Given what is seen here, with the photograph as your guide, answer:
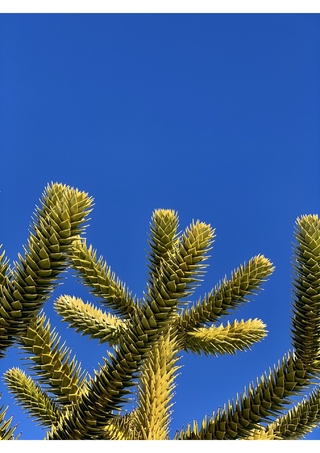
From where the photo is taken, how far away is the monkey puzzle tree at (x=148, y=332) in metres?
1.88

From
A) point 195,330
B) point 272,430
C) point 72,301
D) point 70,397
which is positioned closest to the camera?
point 70,397

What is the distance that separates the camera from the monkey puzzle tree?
1.88 meters

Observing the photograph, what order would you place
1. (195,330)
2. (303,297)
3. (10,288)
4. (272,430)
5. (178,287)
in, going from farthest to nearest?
1. (195,330)
2. (272,430)
3. (303,297)
4. (178,287)
5. (10,288)

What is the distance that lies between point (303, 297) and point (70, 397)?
131 centimetres

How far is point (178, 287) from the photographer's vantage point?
2027 millimetres

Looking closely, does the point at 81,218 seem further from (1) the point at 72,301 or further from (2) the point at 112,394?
(1) the point at 72,301

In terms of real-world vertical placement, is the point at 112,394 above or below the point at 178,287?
below

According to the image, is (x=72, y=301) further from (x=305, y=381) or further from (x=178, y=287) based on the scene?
(x=305, y=381)

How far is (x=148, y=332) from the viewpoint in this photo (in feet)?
6.69

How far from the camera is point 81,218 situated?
1905mm
